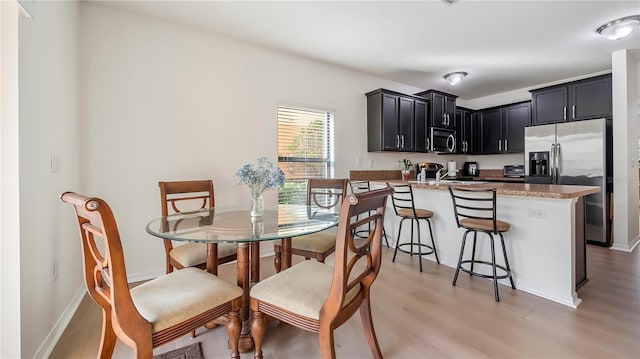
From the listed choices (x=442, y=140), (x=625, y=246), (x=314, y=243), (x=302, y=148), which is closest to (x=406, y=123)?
(x=442, y=140)

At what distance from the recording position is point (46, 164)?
1.67 metres

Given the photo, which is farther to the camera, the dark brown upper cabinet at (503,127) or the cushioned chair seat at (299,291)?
the dark brown upper cabinet at (503,127)

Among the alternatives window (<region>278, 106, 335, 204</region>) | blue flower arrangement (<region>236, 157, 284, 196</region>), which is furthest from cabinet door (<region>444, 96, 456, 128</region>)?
Answer: blue flower arrangement (<region>236, 157, 284, 196</region>)

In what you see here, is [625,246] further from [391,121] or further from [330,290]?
[330,290]

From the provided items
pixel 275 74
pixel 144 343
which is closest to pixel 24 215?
pixel 144 343

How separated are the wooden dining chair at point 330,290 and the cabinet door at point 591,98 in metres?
4.32

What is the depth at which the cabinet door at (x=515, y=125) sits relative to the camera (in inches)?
188

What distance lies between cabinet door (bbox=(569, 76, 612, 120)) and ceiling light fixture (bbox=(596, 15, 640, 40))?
3.71 feet

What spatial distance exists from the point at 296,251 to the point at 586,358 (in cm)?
183

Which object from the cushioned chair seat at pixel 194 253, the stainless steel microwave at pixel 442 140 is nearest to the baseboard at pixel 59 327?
the cushioned chair seat at pixel 194 253

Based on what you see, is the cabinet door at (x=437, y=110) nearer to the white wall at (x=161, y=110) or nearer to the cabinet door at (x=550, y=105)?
the cabinet door at (x=550, y=105)

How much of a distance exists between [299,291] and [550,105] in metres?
4.91

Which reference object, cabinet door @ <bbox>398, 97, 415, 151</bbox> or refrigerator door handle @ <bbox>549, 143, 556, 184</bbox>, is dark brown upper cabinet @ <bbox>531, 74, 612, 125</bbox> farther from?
cabinet door @ <bbox>398, 97, 415, 151</bbox>

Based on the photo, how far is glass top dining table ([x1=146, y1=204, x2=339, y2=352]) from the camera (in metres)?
1.43
